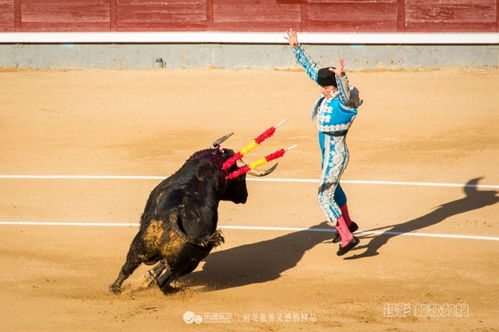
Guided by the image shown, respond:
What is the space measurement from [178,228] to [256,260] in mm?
1568

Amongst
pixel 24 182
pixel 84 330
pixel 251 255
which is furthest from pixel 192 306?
pixel 24 182

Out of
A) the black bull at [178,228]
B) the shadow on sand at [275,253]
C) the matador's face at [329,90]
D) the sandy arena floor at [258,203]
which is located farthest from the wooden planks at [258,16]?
the black bull at [178,228]

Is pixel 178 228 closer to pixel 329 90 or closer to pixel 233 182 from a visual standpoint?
pixel 233 182

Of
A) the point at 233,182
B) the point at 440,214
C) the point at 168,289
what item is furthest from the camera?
the point at 440,214

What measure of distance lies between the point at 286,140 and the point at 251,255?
4.76 m

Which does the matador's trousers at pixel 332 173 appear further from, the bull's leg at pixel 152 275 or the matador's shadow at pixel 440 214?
the bull's leg at pixel 152 275

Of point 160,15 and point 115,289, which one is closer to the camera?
point 115,289

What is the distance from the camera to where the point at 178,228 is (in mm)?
6910

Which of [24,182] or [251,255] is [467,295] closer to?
[251,255]

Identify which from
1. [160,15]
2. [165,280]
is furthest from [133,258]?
[160,15]

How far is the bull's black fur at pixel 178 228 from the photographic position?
22.8 ft

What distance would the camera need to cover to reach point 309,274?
7918 mm

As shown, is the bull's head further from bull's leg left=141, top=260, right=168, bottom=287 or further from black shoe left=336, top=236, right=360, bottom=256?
black shoe left=336, top=236, right=360, bottom=256

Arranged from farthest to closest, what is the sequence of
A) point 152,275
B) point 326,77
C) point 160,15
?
1. point 160,15
2. point 326,77
3. point 152,275
